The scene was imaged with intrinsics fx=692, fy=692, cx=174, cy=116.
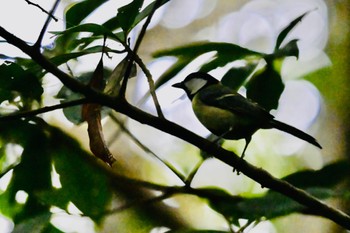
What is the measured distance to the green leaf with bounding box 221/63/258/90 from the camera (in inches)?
61.1

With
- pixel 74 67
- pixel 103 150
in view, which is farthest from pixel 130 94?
pixel 103 150

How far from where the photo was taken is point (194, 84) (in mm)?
2191

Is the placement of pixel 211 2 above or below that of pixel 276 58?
below

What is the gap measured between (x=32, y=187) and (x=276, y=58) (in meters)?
0.59

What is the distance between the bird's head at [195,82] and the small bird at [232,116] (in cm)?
19

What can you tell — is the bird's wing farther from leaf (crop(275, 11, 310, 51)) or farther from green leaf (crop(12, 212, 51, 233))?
green leaf (crop(12, 212, 51, 233))

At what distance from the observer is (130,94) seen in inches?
110

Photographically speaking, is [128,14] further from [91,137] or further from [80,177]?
[80,177]

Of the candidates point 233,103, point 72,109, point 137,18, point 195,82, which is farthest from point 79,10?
point 195,82

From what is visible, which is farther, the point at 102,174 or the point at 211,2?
the point at 211,2

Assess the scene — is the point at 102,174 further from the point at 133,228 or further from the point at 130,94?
the point at 130,94

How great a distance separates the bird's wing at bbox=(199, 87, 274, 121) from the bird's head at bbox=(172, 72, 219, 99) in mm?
189

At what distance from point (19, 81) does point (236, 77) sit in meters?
0.52

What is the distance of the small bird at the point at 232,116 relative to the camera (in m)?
1.57
